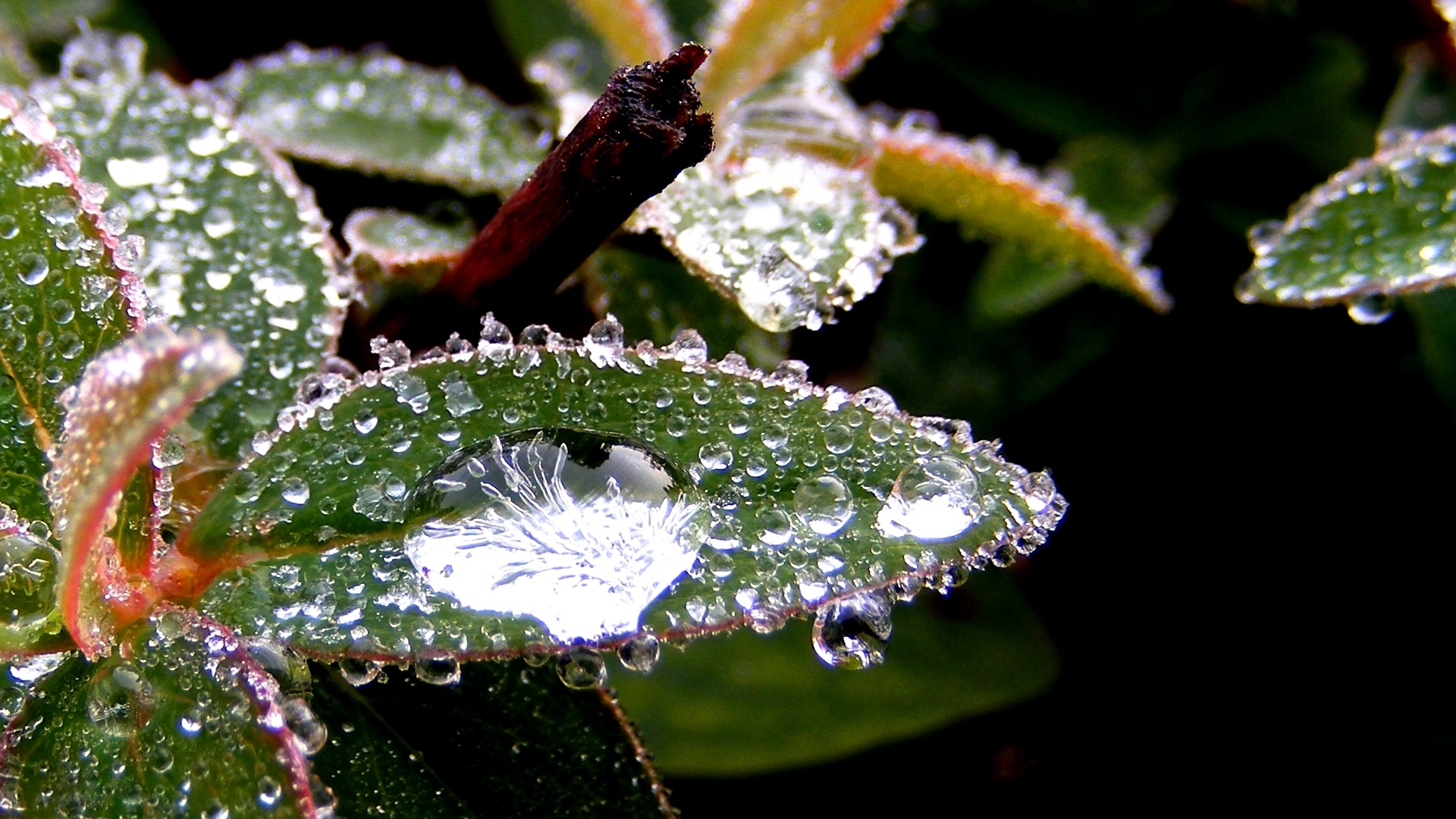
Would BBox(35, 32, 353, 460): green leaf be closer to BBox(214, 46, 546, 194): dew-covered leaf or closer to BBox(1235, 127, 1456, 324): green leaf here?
BBox(214, 46, 546, 194): dew-covered leaf

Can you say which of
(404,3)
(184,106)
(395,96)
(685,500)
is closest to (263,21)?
(404,3)

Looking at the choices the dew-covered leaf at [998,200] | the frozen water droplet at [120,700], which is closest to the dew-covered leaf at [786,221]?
the dew-covered leaf at [998,200]

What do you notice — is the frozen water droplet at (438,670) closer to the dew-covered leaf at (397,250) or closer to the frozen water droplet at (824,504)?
the frozen water droplet at (824,504)

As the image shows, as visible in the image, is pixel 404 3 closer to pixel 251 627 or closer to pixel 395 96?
pixel 395 96

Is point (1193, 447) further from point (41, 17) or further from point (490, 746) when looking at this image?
point (41, 17)

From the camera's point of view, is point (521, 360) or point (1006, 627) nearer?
point (521, 360)

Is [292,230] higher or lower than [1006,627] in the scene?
higher

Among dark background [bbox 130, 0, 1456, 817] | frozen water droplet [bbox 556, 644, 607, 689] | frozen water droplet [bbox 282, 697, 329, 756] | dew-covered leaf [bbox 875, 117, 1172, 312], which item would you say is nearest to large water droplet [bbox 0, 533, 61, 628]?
frozen water droplet [bbox 282, 697, 329, 756]
